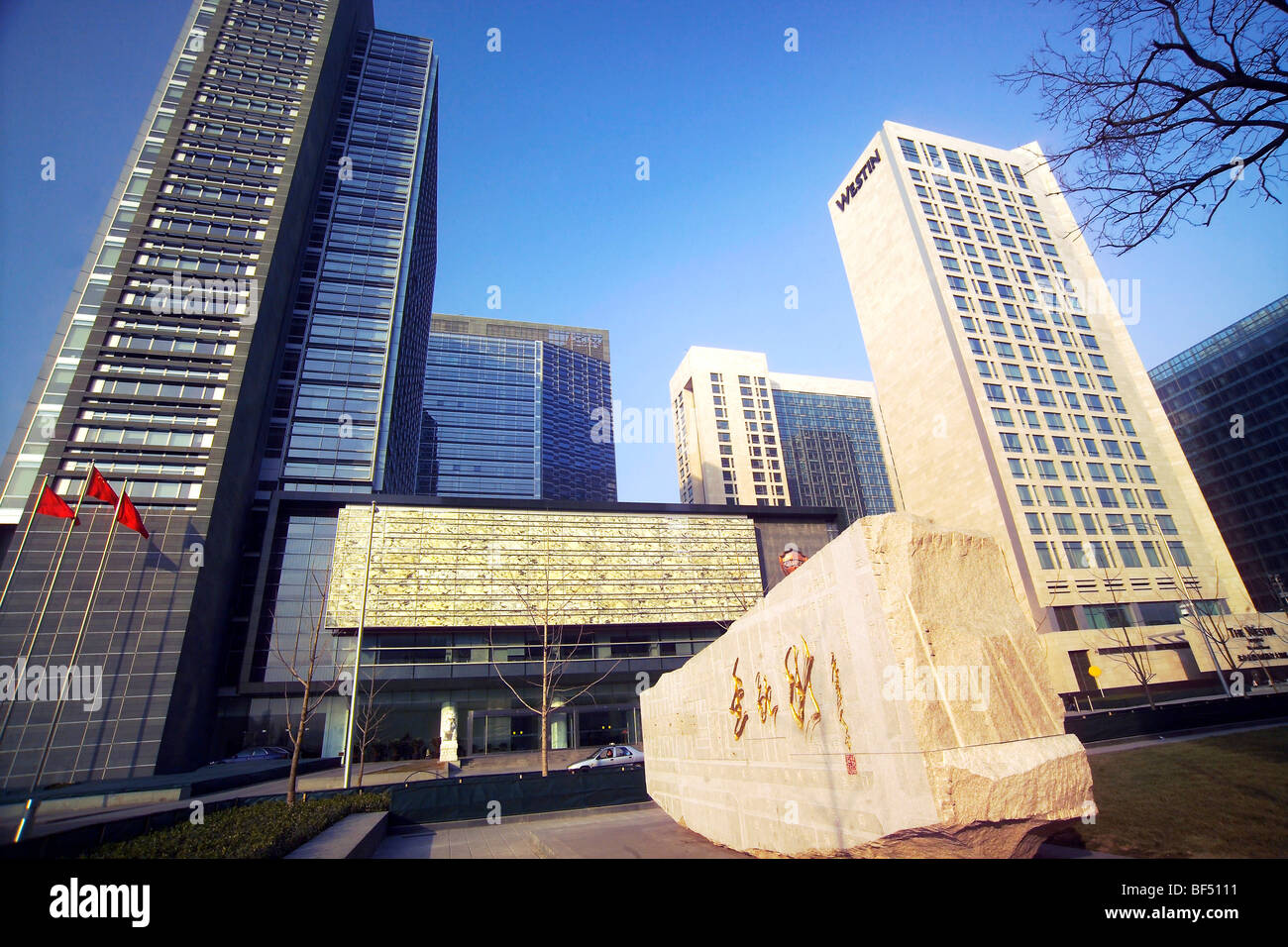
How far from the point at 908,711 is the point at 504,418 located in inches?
4294

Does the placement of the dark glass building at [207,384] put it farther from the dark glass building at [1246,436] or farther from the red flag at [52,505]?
the dark glass building at [1246,436]

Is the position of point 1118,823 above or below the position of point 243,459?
below

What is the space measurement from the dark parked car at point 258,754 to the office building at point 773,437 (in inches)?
2804

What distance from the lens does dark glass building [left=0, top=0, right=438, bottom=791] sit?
29.1 meters

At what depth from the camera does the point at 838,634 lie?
710cm

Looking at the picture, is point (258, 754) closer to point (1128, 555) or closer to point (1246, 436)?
point (1128, 555)

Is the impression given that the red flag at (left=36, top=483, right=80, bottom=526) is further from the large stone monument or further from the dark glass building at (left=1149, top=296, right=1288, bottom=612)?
the dark glass building at (left=1149, top=296, right=1288, bottom=612)

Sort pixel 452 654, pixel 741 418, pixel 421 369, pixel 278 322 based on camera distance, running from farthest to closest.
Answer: pixel 741 418 < pixel 421 369 < pixel 278 322 < pixel 452 654

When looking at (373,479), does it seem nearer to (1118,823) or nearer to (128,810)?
(128,810)

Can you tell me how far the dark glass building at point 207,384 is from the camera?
2911 cm

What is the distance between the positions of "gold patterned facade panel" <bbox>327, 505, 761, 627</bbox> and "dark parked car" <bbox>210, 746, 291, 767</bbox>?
909 centimetres

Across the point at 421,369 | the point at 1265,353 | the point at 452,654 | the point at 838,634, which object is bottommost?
the point at 838,634
